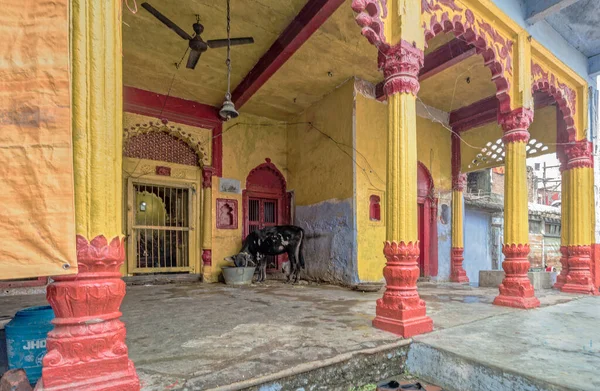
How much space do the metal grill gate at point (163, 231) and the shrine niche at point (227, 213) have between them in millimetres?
746

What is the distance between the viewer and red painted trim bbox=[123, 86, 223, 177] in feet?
26.3

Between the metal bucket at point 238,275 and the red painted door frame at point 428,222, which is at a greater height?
the red painted door frame at point 428,222

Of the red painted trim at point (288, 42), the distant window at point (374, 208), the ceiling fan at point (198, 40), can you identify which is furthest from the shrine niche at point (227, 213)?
the ceiling fan at point (198, 40)

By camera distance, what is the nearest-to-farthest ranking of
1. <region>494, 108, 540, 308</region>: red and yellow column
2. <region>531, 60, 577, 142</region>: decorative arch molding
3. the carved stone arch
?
1. the carved stone arch
2. <region>494, 108, 540, 308</region>: red and yellow column
3. <region>531, 60, 577, 142</region>: decorative arch molding

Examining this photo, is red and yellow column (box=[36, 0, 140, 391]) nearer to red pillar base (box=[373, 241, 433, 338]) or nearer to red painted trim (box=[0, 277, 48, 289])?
red pillar base (box=[373, 241, 433, 338])

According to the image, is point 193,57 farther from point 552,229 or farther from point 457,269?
point 552,229

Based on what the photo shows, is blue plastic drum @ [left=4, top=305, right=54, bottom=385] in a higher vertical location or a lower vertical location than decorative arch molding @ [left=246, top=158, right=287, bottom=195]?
lower

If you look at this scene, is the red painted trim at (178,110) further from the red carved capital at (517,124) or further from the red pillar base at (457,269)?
the red pillar base at (457,269)

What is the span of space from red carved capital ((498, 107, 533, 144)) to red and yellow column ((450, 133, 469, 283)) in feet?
13.0

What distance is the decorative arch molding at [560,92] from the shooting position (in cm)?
593

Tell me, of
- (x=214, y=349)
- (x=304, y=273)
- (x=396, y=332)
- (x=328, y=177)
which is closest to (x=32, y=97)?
(x=214, y=349)

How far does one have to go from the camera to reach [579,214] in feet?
22.0

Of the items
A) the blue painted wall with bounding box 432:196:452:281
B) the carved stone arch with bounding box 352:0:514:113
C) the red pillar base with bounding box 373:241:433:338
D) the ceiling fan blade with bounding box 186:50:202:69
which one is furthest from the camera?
the blue painted wall with bounding box 432:196:452:281

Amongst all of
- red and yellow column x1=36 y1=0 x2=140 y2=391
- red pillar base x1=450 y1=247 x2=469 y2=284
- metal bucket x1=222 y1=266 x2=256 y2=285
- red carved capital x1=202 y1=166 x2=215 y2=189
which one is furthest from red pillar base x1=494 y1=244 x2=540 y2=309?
red carved capital x1=202 y1=166 x2=215 y2=189
